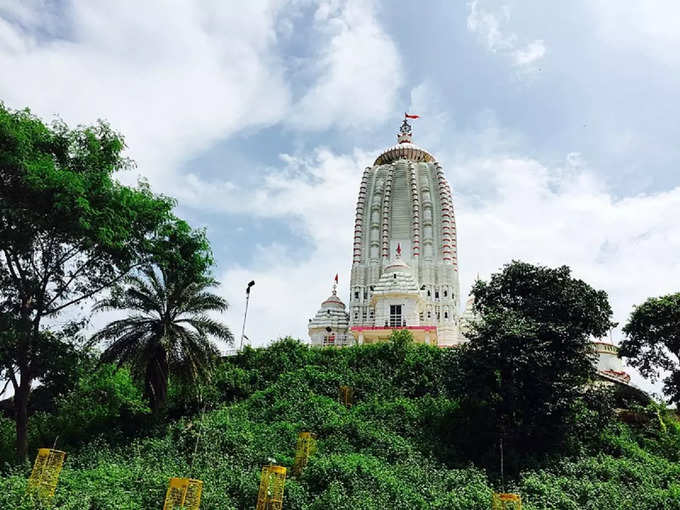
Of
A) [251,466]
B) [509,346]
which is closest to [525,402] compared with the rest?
[509,346]

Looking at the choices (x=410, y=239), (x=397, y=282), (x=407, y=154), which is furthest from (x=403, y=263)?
(x=407, y=154)

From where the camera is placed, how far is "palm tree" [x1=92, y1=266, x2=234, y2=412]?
21266 mm

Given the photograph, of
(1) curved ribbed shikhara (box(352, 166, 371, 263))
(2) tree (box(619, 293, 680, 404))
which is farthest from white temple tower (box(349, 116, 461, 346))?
(2) tree (box(619, 293, 680, 404))

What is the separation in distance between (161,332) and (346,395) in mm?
8447

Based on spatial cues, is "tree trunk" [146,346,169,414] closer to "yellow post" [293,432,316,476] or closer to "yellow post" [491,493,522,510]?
"yellow post" [293,432,316,476]

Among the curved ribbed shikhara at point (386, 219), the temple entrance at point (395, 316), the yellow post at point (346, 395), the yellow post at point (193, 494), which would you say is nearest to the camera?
the yellow post at point (193, 494)

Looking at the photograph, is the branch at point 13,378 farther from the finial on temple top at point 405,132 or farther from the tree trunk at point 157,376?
the finial on temple top at point 405,132

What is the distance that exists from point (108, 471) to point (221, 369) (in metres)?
10.3

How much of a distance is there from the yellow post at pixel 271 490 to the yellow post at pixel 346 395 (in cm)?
910

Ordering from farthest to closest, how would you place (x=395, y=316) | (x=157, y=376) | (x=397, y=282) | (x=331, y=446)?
(x=397, y=282) < (x=395, y=316) < (x=157, y=376) < (x=331, y=446)

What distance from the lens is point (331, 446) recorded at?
65.6 ft

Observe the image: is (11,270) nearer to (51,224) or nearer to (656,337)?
(51,224)

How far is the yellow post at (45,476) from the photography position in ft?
45.3

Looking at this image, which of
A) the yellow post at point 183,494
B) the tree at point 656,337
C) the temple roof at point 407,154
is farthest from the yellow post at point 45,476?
the temple roof at point 407,154
